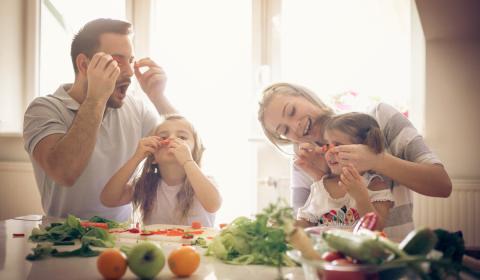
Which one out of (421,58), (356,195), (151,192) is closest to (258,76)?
(421,58)

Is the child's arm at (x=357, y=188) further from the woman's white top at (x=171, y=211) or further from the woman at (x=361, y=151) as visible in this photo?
the woman's white top at (x=171, y=211)

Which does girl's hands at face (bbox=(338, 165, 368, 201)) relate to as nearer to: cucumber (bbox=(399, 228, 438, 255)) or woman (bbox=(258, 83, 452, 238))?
woman (bbox=(258, 83, 452, 238))

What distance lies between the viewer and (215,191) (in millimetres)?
1741

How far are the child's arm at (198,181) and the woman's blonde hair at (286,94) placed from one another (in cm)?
27

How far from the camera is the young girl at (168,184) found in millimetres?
1725

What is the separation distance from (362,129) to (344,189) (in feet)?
0.56

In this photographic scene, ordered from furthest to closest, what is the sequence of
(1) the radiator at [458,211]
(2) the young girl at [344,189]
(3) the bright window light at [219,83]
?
(3) the bright window light at [219,83] < (1) the radiator at [458,211] < (2) the young girl at [344,189]

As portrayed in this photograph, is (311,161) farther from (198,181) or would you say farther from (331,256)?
(331,256)

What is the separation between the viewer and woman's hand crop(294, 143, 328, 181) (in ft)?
4.96

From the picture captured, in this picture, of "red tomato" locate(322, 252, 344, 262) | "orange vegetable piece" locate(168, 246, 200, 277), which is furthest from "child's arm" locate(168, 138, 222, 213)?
"red tomato" locate(322, 252, 344, 262)

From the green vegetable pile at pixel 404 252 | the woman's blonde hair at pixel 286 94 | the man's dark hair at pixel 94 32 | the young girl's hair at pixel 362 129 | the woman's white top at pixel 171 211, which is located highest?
the man's dark hair at pixel 94 32

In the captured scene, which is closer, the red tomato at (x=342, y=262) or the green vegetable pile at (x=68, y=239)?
the red tomato at (x=342, y=262)

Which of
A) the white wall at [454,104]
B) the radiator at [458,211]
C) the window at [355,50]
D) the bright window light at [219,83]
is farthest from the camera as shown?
the bright window light at [219,83]

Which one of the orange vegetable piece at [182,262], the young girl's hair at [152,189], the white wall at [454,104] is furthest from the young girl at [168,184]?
the white wall at [454,104]
